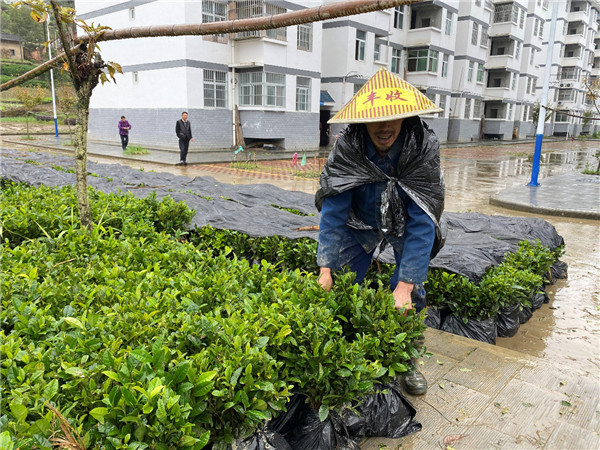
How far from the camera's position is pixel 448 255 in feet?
13.8

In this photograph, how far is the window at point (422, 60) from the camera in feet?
94.5

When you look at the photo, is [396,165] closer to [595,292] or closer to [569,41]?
[595,292]

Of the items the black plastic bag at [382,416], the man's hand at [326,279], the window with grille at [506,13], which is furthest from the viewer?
the window with grille at [506,13]

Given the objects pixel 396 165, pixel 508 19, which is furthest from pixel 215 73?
pixel 508 19

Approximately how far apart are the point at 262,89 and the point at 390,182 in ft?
62.0

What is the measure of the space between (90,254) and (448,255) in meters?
3.11

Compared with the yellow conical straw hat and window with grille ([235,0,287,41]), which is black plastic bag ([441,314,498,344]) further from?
window with grille ([235,0,287,41])

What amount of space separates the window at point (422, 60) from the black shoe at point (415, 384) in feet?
96.2

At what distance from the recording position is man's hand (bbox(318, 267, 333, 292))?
8.48 feet

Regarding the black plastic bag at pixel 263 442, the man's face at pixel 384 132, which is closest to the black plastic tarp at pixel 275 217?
the man's face at pixel 384 132

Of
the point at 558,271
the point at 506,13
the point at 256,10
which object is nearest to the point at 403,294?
the point at 558,271

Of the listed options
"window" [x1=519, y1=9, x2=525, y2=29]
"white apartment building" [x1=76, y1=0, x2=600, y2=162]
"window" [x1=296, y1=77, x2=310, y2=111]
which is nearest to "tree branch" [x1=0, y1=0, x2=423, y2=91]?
"white apartment building" [x1=76, y1=0, x2=600, y2=162]

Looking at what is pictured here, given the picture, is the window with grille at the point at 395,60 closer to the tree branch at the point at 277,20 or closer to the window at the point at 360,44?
the window at the point at 360,44

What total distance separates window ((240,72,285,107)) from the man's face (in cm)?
1877
